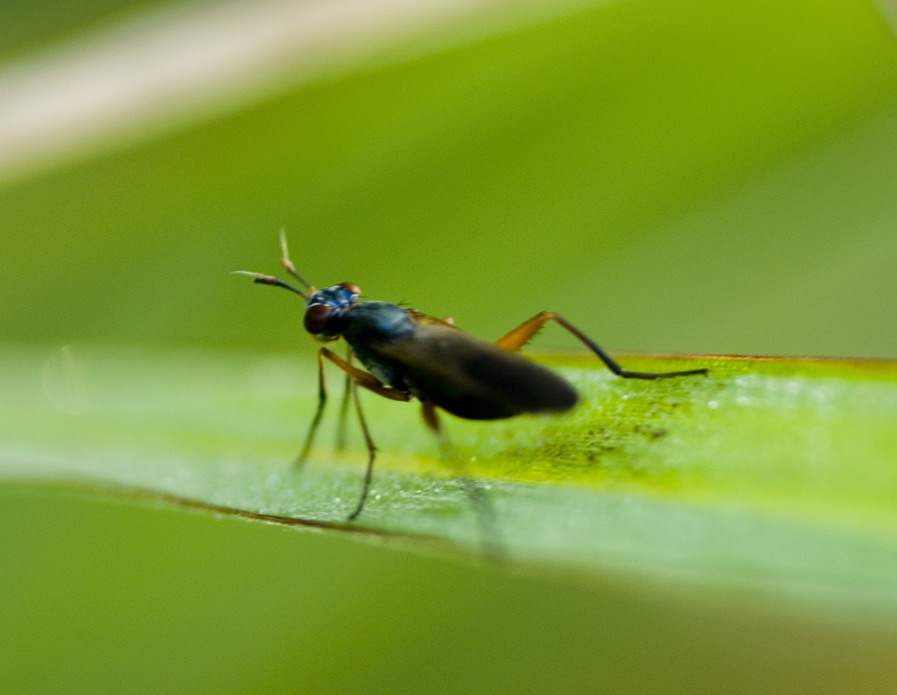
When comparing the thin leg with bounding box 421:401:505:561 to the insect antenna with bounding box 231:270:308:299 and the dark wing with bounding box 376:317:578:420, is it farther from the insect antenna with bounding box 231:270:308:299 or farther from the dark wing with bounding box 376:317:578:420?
the insect antenna with bounding box 231:270:308:299

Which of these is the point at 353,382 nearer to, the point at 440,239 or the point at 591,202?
the point at 440,239

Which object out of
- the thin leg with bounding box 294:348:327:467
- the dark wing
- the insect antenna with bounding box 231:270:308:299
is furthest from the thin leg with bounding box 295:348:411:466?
the insect antenna with bounding box 231:270:308:299

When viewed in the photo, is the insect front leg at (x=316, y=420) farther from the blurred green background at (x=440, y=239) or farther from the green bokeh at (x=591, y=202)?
the green bokeh at (x=591, y=202)

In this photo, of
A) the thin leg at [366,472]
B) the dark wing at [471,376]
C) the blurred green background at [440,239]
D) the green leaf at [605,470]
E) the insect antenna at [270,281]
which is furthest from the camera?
the insect antenna at [270,281]

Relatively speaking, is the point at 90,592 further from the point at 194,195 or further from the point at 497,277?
the point at 194,195

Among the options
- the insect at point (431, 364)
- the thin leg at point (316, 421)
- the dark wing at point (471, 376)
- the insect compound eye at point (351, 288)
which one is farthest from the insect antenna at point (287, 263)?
the dark wing at point (471, 376)

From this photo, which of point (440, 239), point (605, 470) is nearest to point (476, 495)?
point (605, 470)
